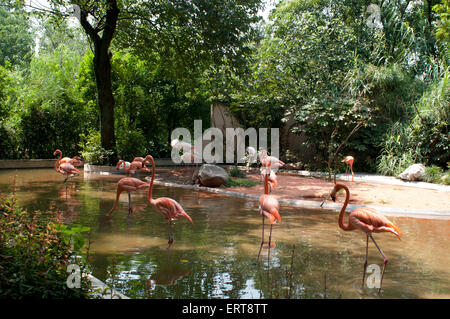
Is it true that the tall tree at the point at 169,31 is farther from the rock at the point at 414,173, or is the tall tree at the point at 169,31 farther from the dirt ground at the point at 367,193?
the rock at the point at 414,173

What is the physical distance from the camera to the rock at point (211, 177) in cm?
1212

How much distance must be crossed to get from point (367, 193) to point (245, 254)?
22.3ft

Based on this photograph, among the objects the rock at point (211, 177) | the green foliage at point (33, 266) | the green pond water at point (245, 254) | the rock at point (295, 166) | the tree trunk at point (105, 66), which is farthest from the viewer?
the rock at point (295, 166)

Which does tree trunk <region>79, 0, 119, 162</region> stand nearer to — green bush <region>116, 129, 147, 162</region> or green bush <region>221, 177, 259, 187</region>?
green bush <region>116, 129, 147, 162</region>

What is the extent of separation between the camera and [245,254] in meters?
5.43

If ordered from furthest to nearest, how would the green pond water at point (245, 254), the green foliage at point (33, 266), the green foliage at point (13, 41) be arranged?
the green foliage at point (13, 41) < the green pond water at point (245, 254) < the green foliage at point (33, 266)

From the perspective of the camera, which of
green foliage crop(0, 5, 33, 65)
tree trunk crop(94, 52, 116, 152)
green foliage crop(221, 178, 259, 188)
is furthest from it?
green foliage crop(0, 5, 33, 65)

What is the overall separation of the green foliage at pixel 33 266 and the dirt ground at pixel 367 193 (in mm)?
7492

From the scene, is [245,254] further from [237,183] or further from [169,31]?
[169,31]

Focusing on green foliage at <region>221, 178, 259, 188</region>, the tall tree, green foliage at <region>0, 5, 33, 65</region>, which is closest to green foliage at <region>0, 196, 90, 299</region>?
green foliage at <region>221, 178, 259, 188</region>

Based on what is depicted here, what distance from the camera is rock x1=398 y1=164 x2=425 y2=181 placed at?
538 inches

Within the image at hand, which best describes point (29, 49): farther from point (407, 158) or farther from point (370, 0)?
point (407, 158)

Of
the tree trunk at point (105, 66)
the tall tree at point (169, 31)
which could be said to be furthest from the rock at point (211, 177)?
the tree trunk at point (105, 66)

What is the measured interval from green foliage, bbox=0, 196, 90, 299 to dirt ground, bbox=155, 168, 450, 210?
749 centimetres
